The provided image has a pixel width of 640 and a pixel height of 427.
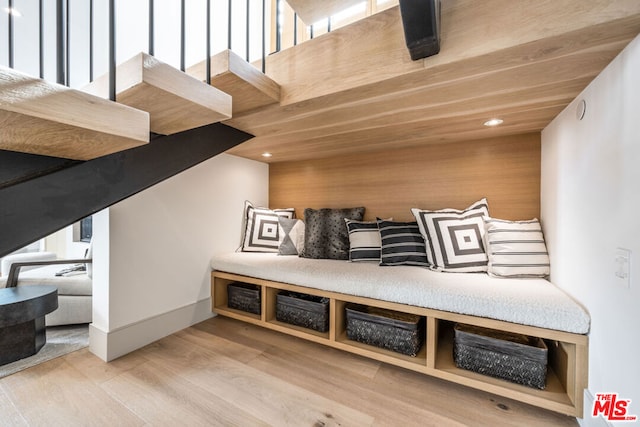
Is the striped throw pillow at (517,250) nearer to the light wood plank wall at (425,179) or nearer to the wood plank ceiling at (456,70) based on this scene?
the light wood plank wall at (425,179)

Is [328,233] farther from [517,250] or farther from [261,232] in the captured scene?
[517,250]

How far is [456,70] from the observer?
1017 millimetres

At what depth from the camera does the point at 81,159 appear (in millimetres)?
934

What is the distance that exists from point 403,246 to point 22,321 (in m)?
2.57

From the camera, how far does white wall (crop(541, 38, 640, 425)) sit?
2.90 ft

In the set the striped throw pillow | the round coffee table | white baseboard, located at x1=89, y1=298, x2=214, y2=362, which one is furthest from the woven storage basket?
the round coffee table

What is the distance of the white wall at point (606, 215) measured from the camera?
0.89m

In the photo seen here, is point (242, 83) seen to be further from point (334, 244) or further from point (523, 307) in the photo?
point (523, 307)

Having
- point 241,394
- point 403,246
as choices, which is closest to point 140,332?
point 241,394

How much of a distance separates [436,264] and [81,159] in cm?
198

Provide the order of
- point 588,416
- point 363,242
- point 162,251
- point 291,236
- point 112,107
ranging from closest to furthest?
point 112,107 < point 588,416 < point 162,251 < point 363,242 < point 291,236

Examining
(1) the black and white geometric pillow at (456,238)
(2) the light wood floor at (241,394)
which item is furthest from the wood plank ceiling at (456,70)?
(2) the light wood floor at (241,394)

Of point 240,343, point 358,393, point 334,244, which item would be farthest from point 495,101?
point 240,343

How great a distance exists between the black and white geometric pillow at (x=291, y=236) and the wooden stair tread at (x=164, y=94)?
1.61 m
